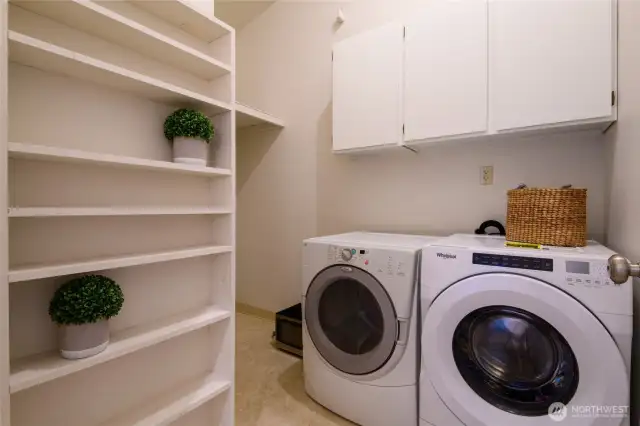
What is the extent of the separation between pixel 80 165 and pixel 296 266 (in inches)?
70.4

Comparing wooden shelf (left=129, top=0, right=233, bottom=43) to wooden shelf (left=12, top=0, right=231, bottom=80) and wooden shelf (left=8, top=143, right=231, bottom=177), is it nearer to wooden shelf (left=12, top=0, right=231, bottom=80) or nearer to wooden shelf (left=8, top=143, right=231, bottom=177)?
wooden shelf (left=12, top=0, right=231, bottom=80)

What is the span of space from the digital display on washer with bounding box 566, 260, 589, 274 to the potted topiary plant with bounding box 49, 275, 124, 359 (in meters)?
1.53

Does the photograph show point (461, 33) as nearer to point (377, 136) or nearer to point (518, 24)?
point (518, 24)

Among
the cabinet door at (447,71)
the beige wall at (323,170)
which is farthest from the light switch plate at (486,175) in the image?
the cabinet door at (447,71)

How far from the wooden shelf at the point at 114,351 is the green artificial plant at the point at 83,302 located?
0.39ft

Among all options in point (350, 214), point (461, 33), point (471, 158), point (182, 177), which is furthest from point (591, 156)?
point (182, 177)

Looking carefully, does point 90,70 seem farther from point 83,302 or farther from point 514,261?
point 514,261

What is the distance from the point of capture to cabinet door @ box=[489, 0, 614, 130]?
1197 millimetres

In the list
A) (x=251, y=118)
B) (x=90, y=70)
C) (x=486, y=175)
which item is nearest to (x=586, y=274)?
(x=486, y=175)

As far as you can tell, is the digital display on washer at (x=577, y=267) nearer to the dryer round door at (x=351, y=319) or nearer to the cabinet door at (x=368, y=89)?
the dryer round door at (x=351, y=319)

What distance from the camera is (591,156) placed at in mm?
1491

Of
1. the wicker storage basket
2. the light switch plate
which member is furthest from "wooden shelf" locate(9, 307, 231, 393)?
the light switch plate

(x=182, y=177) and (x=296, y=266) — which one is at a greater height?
(x=182, y=177)

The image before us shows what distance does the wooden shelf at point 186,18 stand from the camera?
115 centimetres
